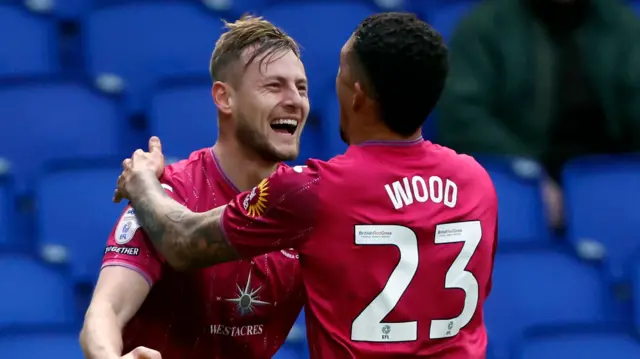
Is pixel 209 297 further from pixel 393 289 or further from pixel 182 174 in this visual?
pixel 393 289

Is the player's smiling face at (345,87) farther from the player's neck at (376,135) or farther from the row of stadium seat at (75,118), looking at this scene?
the row of stadium seat at (75,118)

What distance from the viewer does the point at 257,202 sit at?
134 inches

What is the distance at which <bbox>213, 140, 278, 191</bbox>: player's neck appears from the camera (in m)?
3.94

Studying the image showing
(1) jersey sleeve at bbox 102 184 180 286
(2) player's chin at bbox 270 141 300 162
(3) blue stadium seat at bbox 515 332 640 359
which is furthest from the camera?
(3) blue stadium seat at bbox 515 332 640 359

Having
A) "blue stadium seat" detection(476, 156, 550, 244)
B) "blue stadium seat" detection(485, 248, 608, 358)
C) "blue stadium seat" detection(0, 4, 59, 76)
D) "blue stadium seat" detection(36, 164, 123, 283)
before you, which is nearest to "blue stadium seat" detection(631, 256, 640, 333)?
"blue stadium seat" detection(485, 248, 608, 358)

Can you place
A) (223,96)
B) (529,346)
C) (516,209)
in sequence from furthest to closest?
(516,209) → (529,346) → (223,96)

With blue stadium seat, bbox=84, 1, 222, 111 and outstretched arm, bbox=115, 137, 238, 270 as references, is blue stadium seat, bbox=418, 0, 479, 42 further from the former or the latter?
outstretched arm, bbox=115, 137, 238, 270

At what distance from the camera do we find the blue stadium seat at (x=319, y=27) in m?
6.31

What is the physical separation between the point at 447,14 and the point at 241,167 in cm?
Answer: 291

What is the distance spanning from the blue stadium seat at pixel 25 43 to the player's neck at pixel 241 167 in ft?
8.89

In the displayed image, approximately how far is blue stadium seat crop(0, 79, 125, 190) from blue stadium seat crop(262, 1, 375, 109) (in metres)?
0.97

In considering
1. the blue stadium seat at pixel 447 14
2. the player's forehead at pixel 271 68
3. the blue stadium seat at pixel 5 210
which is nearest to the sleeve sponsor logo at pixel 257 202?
the player's forehead at pixel 271 68

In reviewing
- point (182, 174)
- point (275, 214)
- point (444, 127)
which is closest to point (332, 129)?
point (444, 127)

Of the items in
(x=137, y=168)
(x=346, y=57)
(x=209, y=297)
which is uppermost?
(x=346, y=57)
